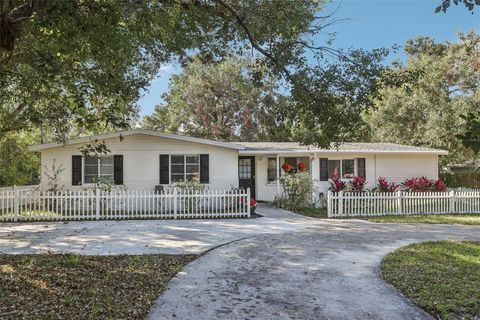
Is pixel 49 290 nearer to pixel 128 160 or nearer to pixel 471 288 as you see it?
pixel 471 288

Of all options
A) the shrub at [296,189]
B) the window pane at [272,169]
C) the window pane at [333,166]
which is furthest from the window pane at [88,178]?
the window pane at [333,166]

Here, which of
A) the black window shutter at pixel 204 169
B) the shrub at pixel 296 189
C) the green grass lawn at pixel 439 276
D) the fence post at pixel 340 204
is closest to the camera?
the green grass lawn at pixel 439 276

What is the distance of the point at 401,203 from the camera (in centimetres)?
1414

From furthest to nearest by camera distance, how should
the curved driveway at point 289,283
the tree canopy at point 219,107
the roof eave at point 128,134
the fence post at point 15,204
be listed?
the tree canopy at point 219,107, the roof eave at point 128,134, the fence post at point 15,204, the curved driveway at point 289,283

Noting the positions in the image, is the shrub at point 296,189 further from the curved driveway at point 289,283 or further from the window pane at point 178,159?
the curved driveway at point 289,283

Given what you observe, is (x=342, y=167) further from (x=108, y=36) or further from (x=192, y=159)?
(x=108, y=36)

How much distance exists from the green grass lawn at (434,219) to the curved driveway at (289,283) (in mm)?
3567

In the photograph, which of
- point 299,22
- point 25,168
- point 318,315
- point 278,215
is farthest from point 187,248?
point 25,168

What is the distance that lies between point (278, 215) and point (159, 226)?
4370 millimetres

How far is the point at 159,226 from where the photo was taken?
36.2 ft

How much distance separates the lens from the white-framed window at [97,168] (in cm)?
1521

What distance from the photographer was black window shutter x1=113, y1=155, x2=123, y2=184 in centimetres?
1516

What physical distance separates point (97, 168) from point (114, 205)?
2626 millimetres

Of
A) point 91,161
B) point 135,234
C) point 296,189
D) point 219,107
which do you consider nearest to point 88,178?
point 91,161
